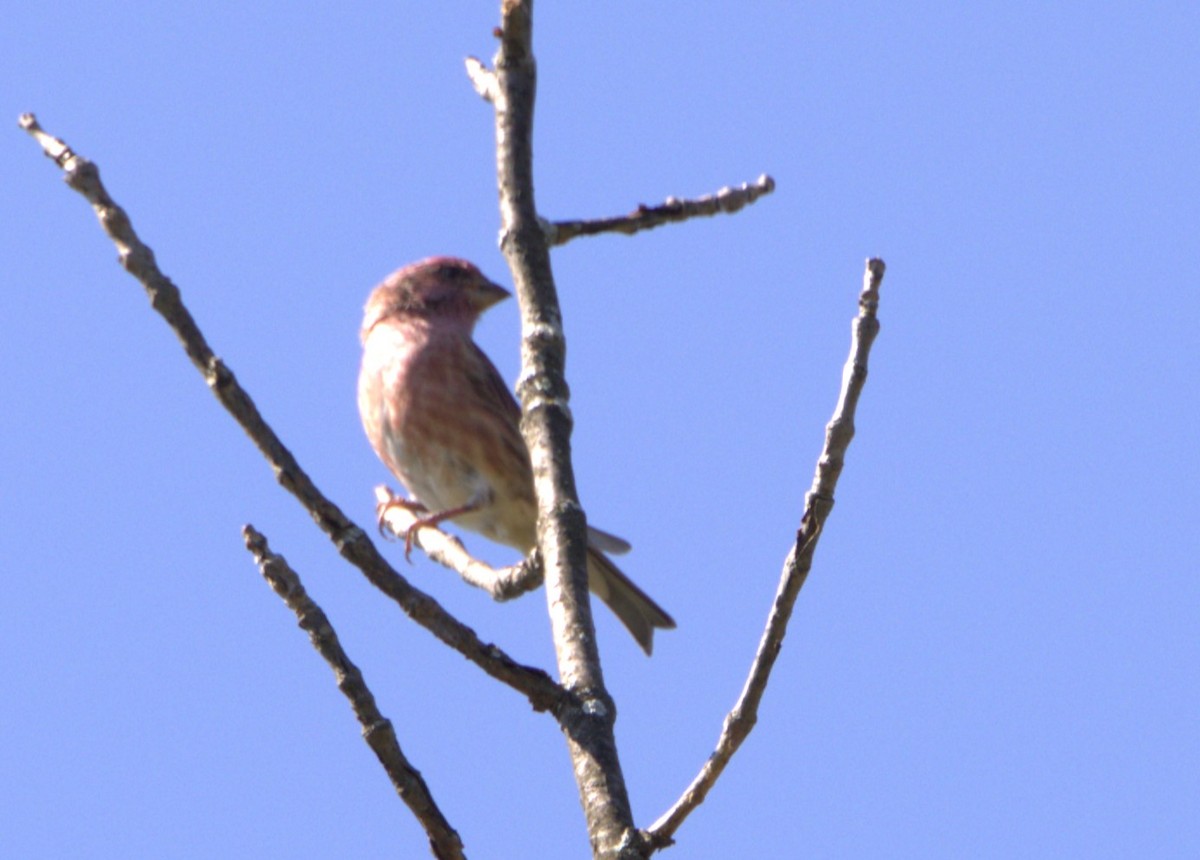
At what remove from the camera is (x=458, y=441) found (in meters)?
8.30

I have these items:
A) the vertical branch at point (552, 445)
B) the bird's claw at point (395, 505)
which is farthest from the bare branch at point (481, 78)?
the bird's claw at point (395, 505)

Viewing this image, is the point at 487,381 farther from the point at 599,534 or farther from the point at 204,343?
the point at 204,343

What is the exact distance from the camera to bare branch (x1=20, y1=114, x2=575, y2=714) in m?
2.68

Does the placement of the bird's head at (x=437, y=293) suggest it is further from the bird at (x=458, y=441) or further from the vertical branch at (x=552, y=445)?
the vertical branch at (x=552, y=445)

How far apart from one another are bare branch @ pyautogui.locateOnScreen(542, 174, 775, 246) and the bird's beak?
227 inches

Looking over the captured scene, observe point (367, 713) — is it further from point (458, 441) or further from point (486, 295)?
point (486, 295)

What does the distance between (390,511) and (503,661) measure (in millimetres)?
4883

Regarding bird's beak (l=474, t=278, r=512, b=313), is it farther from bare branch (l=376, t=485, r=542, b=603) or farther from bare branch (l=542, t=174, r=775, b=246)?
bare branch (l=542, t=174, r=775, b=246)

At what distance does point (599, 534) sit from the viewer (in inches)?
281

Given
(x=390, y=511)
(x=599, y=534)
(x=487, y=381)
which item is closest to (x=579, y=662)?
(x=599, y=534)

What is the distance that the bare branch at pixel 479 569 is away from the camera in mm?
4023

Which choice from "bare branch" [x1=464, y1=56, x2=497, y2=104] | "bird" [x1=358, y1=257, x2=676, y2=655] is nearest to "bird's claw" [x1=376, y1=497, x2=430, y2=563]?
"bird" [x1=358, y1=257, x2=676, y2=655]

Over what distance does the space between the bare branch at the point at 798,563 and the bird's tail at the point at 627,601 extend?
4.83 m

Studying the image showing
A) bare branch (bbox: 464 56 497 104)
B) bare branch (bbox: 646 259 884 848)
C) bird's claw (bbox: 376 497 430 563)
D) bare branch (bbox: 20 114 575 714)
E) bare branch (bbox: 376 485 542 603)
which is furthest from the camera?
bird's claw (bbox: 376 497 430 563)
